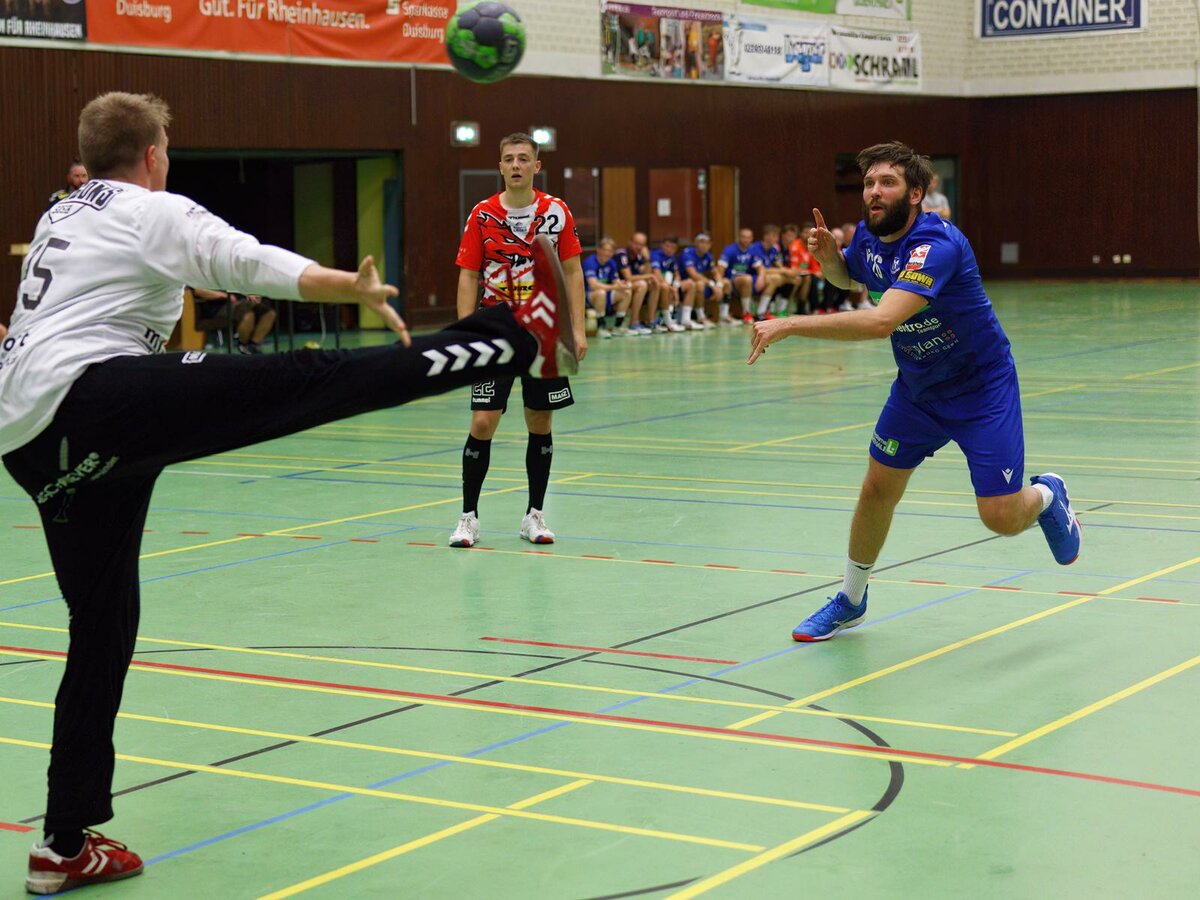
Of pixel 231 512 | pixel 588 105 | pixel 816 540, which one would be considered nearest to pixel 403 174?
pixel 588 105

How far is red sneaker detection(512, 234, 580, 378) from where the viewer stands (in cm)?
446

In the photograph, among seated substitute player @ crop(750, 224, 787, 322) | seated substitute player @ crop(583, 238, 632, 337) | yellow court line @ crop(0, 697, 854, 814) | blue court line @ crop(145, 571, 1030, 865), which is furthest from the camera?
seated substitute player @ crop(750, 224, 787, 322)

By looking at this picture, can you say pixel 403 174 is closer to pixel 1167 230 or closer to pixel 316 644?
pixel 1167 230

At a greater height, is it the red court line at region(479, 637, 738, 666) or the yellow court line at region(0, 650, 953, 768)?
the yellow court line at region(0, 650, 953, 768)

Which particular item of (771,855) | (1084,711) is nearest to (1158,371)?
(1084,711)

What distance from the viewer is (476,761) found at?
5270mm

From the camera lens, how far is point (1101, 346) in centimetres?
2184

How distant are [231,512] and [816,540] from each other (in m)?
A: 3.71

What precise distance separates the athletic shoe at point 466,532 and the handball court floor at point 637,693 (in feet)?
0.61

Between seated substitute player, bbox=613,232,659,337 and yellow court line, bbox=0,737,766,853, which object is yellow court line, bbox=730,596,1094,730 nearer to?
yellow court line, bbox=0,737,766,853

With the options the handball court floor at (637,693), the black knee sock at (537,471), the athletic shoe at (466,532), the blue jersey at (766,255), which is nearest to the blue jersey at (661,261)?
the blue jersey at (766,255)

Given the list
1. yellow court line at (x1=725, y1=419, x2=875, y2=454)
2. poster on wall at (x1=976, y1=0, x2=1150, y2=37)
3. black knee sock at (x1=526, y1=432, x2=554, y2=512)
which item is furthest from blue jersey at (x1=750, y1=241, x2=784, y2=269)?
black knee sock at (x1=526, y1=432, x2=554, y2=512)

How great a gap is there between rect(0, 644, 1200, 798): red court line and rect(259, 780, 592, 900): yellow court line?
0.70 meters

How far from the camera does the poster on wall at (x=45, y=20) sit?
2145 centimetres
